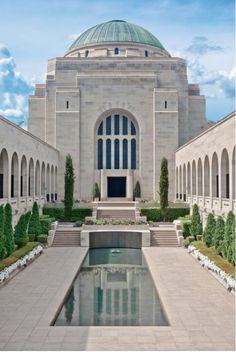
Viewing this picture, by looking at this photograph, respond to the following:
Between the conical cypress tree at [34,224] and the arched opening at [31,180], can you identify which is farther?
the arched opening at [31,180]

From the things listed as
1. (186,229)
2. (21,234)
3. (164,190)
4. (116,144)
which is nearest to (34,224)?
(21,234)

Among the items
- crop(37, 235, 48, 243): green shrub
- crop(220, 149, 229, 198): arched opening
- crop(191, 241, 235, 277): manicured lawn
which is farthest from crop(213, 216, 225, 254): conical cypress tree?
crop(37, 235, 48, 243): green shrub

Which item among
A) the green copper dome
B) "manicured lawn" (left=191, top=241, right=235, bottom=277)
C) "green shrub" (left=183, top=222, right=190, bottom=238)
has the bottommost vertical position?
"manicured lawn" (left=191, top=241, right=235, bottom=277)

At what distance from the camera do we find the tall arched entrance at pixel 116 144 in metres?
46.1

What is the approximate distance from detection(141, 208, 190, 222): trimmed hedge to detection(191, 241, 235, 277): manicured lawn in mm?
9108

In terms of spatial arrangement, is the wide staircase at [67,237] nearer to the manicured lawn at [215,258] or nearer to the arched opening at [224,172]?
the manicured lawn at [215,258]

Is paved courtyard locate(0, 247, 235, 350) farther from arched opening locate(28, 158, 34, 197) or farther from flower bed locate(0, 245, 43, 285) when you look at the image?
arched opening locate(28, 158, 34, 197)

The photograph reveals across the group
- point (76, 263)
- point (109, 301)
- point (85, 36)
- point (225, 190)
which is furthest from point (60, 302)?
point (85, 36)

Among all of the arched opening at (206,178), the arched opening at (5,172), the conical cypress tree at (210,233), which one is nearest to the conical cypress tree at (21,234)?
the arched opening at (5,172)

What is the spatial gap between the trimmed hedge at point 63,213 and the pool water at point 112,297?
38.6 ft

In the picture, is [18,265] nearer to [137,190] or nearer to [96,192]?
[96,192]

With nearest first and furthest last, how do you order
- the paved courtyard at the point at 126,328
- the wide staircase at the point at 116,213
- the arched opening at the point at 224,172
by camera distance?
the paved courtyard at the point at 126,328 → the arched opening at the point at 224,172 → the wide staircase at the point at 116,213

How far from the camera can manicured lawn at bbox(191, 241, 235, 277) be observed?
17052 mm

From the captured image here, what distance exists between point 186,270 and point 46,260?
24.6 ft
